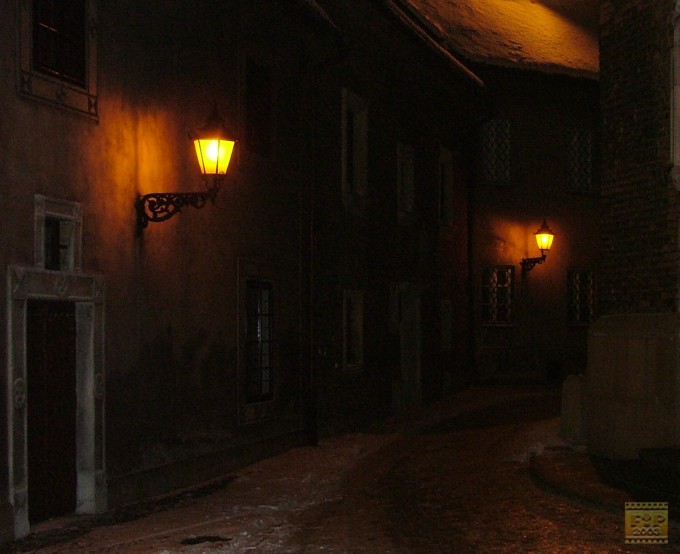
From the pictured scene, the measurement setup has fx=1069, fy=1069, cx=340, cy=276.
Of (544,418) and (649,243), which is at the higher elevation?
(649,243)

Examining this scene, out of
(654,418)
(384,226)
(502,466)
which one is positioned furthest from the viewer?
(384,226)

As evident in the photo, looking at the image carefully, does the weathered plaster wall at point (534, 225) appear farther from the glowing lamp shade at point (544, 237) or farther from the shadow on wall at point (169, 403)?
the shadow on wall at point (169, 403)

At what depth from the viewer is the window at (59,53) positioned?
9.02 metres

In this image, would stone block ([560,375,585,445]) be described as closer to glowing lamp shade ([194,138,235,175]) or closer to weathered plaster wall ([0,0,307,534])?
weathered plaster wall ([0,0,307,534])

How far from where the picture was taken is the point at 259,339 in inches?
554

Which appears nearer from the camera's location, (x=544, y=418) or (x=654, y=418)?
(x=654, y=418)

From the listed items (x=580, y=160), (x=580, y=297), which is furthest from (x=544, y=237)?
(x=580, y=160)

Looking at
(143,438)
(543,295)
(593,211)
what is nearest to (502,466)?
(143,438)

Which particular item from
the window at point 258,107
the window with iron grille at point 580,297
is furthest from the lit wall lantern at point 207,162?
the window with iron grille at point 580,297

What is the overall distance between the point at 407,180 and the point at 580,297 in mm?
6822

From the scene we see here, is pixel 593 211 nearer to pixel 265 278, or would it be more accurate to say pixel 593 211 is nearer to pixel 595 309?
pixel 595 309

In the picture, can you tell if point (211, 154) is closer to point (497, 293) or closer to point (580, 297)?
point (497, 293)

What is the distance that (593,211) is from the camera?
25.3 m

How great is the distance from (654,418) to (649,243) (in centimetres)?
209
